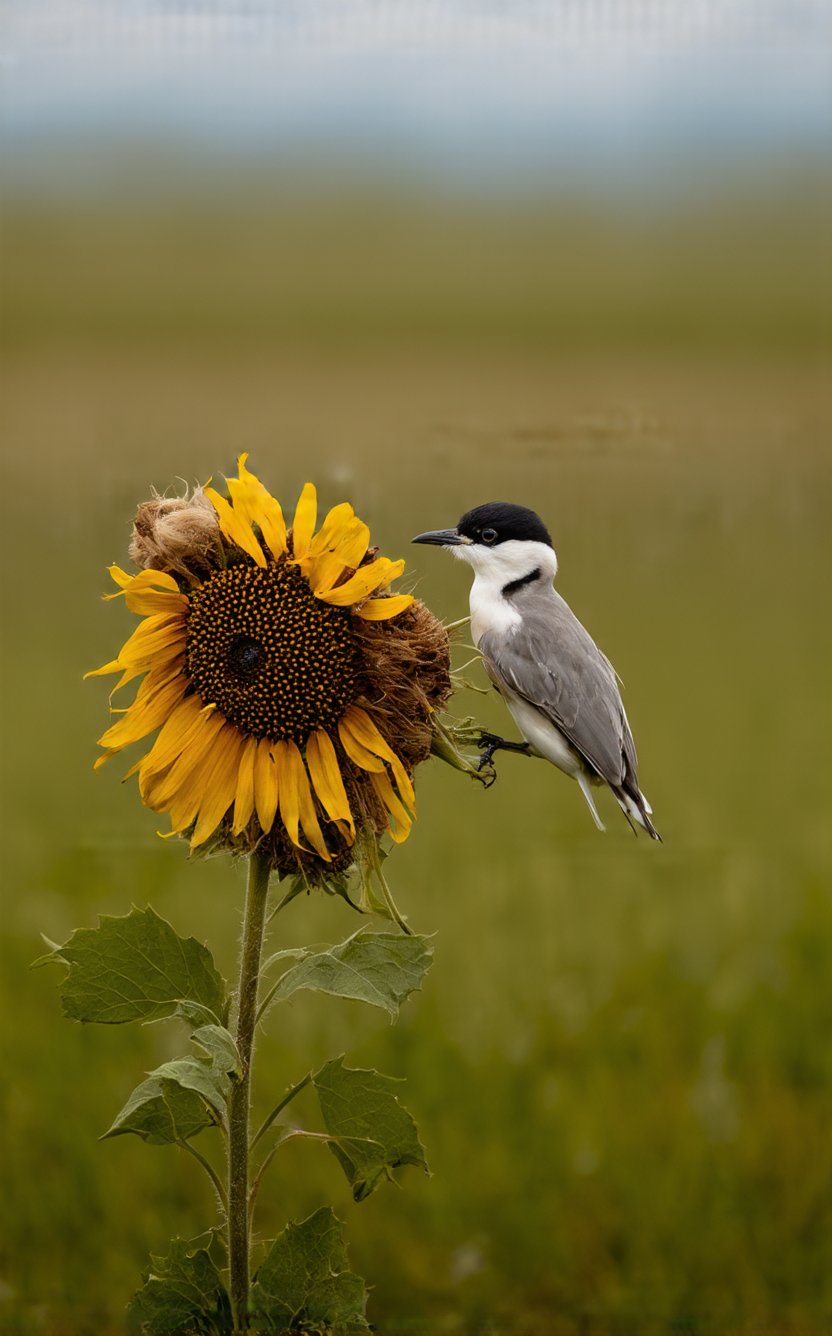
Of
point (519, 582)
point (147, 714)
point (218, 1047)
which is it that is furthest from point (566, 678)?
point (218, 1047)

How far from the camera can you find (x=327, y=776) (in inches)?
57.6

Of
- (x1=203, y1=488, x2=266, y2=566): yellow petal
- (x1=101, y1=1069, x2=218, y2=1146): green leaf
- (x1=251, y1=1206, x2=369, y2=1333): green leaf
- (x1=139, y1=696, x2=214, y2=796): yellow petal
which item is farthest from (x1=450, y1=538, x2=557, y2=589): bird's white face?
(x1=251, y1=1206, x2=369, y2=1333): green leaf

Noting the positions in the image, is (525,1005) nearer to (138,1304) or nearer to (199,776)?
(138,1304)

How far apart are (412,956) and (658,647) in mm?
783

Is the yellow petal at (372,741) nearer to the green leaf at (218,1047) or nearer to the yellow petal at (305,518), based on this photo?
the yellow petal at (305,518)

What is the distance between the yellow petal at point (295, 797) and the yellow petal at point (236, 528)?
0.70 feet

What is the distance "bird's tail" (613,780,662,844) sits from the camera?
134cm

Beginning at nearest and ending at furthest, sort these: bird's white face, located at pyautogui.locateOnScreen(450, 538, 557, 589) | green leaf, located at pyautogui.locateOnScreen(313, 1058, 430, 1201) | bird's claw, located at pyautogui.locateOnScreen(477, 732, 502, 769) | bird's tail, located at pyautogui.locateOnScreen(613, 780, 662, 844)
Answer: bird's tail, located at pyautogui.locateOnScreen(613, 780, 662, 844), bird's white face, located at pyautogui.locateOnScreen(450, 538, 557, 589), bird's claw, located at pyautogui.locateOnScreen(477, 732, 502, 769), green leaf, located at pyautogui.locateOnScreen(313, 1058, 430, 1201)

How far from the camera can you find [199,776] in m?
1.49

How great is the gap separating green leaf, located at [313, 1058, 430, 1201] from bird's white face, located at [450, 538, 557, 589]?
0.61m

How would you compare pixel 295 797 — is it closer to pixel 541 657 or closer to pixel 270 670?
pixel 270 670

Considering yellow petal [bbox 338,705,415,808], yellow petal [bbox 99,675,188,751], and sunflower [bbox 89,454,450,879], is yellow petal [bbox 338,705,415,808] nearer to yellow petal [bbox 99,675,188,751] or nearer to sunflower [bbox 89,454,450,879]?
sunflower [bbox 89,454,450,879]

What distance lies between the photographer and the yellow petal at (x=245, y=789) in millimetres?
1457

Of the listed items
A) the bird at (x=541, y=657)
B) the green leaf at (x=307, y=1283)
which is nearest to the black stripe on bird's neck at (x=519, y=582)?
the bird at (x=541, y=657)
